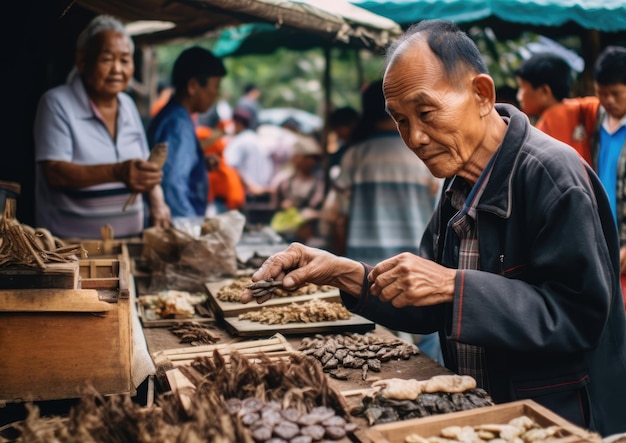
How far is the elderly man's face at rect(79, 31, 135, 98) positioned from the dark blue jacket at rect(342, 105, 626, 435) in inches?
124

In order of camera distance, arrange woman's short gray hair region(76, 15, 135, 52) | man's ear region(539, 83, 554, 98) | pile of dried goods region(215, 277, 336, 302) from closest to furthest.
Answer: pile of dried goods region(215, 277, 336, 302)
woman's short gray hair region(76, 15, 135, 52)
man's ear region(539, 83, 554, 98)

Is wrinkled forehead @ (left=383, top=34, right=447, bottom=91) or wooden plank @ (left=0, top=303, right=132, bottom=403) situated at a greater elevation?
wrinkled forehead @ (left=383, top=34, right=447, bottom=91)

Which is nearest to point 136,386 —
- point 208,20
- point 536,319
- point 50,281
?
point 50,281

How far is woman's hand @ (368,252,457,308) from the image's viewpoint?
7.03 feet

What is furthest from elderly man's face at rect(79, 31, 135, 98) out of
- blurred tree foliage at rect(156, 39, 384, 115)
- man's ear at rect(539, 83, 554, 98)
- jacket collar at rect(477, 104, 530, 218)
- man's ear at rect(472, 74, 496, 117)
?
blurred tree foliage at rect(156, 39, 384, 115)

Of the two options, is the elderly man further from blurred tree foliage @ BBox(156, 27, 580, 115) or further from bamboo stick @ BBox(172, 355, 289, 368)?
blurred tree foliage @ BBox(156, 27, 580, 115)

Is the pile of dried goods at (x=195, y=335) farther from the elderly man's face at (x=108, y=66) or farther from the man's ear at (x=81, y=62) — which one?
the man's ear at (x=81, y=62)

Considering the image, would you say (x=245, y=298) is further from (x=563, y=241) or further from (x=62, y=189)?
(x=62, y=189)

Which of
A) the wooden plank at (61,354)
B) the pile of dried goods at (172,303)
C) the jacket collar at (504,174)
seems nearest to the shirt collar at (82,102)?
the pile of dried goods at (172,303)

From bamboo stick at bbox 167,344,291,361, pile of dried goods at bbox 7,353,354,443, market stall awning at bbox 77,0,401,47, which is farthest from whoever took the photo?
market stall awning at bbox 77,0,401,47

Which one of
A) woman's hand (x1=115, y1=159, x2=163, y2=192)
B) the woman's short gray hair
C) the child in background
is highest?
the woman's short gray hair

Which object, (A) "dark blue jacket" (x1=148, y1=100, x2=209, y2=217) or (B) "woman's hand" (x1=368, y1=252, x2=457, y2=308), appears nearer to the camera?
(B) "woman's hand" (x1=368, y1=252, x2=457, y2=308)

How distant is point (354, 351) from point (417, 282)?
0.85 meters

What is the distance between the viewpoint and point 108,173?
443 centimetres
